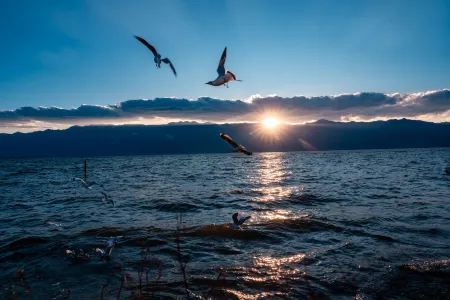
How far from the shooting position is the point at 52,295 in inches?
251

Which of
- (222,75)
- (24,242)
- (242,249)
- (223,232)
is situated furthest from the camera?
(223,232)

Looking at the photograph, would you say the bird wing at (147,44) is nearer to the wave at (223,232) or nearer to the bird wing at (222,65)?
the bird wing at (222,65)

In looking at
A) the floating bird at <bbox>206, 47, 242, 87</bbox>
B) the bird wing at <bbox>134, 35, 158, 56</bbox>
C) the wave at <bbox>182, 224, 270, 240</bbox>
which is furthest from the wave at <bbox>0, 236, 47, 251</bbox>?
the floating bird at <bbox>206, 47, 242, 87</bbox>

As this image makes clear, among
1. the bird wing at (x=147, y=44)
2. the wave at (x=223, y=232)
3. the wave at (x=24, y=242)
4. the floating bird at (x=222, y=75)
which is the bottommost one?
the wave at (x=223, y=232)

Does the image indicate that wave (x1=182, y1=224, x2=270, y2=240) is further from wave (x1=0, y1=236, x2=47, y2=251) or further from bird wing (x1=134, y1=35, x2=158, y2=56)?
bird wing (x1=134, y1=35, x2=158, y2=56)

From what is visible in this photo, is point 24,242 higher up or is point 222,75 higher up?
point 222,75

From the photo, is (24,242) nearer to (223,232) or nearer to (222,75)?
(223,232)

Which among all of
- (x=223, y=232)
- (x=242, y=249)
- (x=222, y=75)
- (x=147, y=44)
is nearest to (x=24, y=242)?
(x=223, y=232)

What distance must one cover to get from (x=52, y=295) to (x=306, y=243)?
289 inches

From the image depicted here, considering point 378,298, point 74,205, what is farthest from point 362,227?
point 74,205

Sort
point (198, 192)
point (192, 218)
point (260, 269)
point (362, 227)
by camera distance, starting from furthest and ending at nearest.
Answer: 1. point (198, 192)
2. point (192, 218)
3. point (362, 227)
4. point (260, 269)

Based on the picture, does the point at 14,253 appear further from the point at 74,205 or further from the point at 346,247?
the point at 346,247

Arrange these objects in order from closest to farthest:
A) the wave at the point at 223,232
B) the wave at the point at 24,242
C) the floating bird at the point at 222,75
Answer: the floating bird at the point at 222,75
the wave at the point at 24,242
the wave at the point at 223,232

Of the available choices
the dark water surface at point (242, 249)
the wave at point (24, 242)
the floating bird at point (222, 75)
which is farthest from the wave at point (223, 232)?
the floating bird at point (222, 75)
